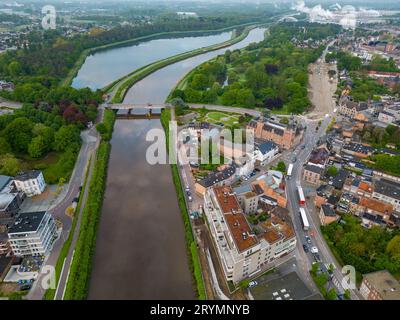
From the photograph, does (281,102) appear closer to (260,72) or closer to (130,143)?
(260,72)

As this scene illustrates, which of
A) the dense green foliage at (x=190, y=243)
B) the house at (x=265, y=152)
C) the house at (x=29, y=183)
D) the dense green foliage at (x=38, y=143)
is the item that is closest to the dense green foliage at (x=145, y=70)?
the dense green foliage at (x=38, y=143)

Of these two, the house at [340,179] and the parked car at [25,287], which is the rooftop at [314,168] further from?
the parked car at [25,287]

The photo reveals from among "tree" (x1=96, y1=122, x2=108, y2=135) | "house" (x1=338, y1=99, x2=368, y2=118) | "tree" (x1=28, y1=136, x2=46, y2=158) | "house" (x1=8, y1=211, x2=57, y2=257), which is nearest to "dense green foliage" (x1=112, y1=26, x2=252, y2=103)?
"tree" (x1=96, y1=122, x2=108, y2=135)

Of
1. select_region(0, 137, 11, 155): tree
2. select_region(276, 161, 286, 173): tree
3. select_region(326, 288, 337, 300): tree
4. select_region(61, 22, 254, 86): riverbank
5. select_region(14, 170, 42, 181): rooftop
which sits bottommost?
select_region(326, 288, 337, 300): tree

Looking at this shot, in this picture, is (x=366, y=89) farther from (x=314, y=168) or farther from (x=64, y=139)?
(x=64, y=139)

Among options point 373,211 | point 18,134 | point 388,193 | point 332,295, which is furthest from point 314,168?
point 18,134

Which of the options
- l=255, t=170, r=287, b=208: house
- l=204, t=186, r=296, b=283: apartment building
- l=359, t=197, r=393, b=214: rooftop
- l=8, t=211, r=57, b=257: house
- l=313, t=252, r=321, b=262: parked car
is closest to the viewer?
l=204, t=186, r=296, b=283: apartment building

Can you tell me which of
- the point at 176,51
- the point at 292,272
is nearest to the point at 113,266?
the point at 292,272

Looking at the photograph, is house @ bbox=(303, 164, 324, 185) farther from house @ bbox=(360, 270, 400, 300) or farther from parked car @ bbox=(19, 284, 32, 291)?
parked car @ bbox=(19, 284, 32, 291)
